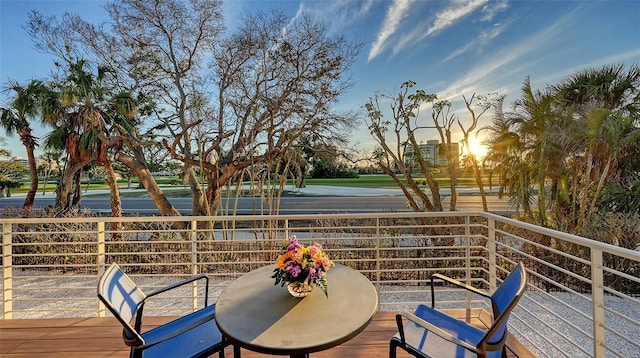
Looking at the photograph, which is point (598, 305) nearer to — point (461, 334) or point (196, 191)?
point (461, 334)

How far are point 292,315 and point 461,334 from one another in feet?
3.10

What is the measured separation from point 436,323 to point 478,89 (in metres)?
6.59

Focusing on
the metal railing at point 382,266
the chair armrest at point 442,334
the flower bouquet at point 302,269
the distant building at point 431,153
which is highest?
the distant building at point 431,153

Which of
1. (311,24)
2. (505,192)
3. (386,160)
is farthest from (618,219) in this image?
(311,24)

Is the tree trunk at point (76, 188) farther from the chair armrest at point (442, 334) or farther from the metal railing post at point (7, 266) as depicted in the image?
the chair armrest at point (442, 334)

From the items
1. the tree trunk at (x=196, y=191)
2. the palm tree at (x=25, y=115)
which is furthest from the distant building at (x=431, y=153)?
the palm tree at (x=25, y=115)

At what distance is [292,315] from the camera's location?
128 centimetres

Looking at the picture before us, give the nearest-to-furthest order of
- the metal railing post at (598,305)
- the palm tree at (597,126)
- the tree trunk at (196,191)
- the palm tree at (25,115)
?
the metal railing post at (598,305) < the palm tree at (597,126) < the palm tree at (25,115) < the tree trunk at (196,191)

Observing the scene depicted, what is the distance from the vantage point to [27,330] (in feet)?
7.45

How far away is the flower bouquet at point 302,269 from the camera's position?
1341 millimetres

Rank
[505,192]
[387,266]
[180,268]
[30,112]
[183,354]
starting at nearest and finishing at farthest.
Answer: [183,354] → [387,266] → [180,268] → [505,192] → [30,112]

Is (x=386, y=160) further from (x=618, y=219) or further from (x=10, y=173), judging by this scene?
(x=10, y=173)

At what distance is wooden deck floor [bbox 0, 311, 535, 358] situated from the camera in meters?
1.92

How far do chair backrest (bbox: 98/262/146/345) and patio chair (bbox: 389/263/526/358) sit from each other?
116 centimetres
